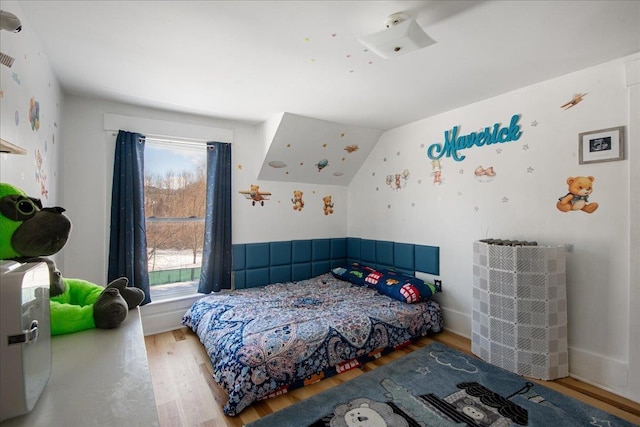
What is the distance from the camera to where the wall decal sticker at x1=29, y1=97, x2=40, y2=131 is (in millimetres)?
1634

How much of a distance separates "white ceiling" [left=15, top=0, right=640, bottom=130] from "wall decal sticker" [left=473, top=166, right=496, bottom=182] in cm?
69

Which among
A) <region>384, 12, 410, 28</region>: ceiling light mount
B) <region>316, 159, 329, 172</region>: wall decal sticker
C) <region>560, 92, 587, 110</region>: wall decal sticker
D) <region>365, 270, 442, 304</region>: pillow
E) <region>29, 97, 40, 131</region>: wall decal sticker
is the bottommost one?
<region>365, 270, 442, 304</region>: pillow

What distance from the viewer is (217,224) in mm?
3279

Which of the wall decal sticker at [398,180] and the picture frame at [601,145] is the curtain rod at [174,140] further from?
the picture frame at [601,145]

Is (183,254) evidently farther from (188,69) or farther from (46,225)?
(46,225)

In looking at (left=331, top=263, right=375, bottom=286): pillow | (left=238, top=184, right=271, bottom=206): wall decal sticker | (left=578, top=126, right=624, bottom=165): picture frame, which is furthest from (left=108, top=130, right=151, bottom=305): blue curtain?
(left=578, top=126, right=624, bottom=165): picture frame

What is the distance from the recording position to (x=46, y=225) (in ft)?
3.45

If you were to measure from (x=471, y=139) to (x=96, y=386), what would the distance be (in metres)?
3.29

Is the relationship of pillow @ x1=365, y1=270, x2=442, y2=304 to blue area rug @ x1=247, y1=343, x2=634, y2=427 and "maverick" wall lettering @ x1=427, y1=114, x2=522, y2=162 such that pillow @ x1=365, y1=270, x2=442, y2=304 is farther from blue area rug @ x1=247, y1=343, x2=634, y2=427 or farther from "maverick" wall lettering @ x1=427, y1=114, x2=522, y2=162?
"maverick" wall lettering @ x1=427, y1=114, x2=522, y2=162

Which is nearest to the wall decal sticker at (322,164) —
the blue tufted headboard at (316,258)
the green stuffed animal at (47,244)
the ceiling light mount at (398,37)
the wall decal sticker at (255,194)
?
the wall decal sticker at (255,194)

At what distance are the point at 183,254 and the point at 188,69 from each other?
2.02 m

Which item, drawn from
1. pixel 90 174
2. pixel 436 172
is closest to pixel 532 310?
pixel 436 172

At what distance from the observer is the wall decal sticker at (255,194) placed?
358 centimetres

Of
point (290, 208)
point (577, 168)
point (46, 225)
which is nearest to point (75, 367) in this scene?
point (46, 225)
